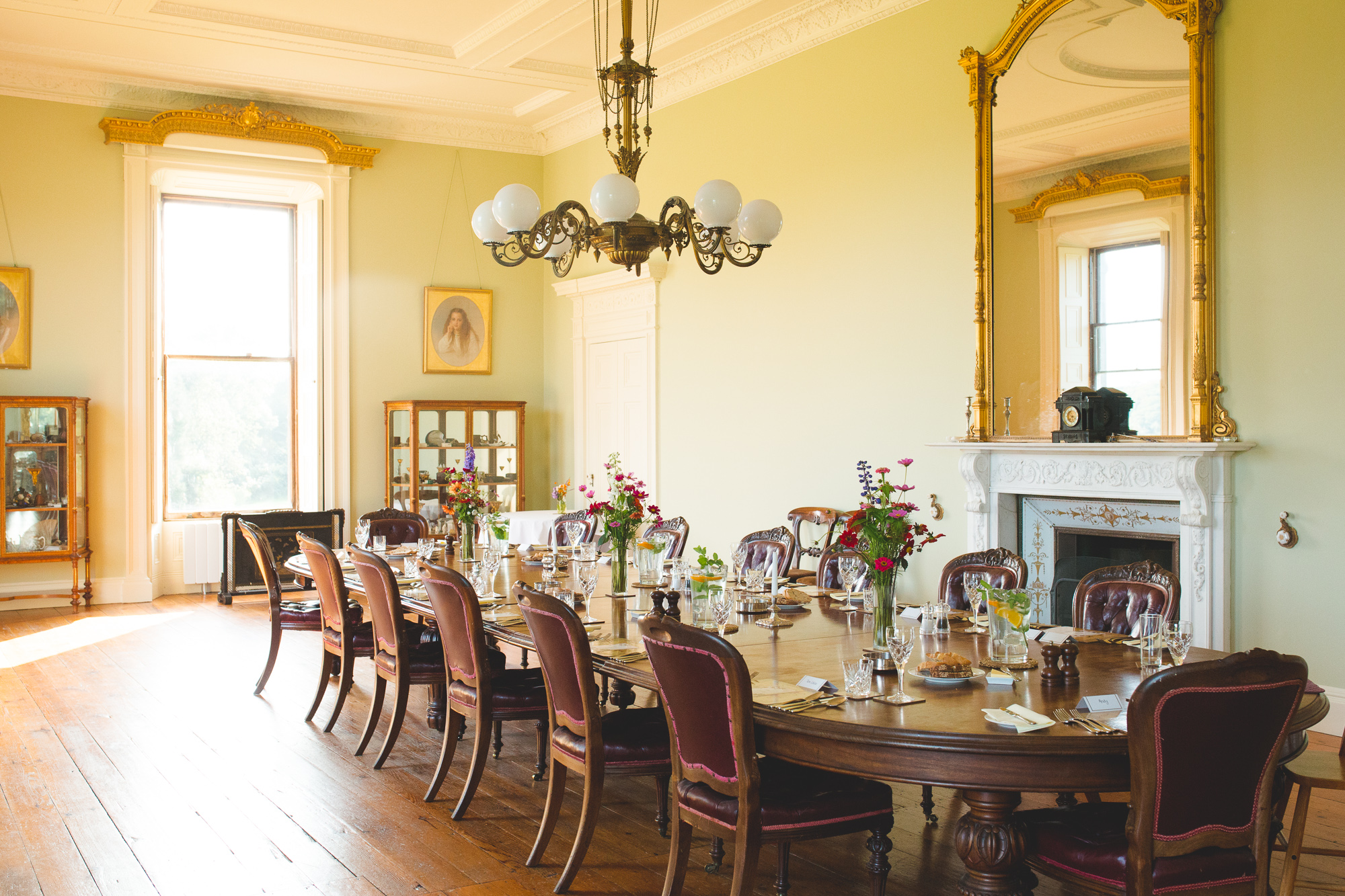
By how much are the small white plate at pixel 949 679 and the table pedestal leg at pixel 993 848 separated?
483mm

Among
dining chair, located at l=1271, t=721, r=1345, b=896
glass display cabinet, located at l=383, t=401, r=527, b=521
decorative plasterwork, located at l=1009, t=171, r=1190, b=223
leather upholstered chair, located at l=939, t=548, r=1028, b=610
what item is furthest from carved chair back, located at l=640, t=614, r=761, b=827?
glass display cabinet, located at l=383, t=401, r=527, b=521

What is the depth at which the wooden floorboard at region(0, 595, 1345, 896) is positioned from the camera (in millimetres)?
3568

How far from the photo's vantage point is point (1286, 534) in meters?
5.05

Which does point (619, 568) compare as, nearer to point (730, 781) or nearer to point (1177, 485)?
point (730, 781)

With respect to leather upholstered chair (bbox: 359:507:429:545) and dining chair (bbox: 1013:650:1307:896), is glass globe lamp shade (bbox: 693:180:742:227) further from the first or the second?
leather upholstered chair (bbox: 359:507:429:545)

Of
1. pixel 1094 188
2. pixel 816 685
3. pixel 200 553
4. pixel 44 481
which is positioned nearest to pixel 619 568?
pixel 816 685

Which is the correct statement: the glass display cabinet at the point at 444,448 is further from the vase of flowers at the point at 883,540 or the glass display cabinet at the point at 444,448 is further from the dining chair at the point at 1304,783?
the dining chair at the point at 1304,783

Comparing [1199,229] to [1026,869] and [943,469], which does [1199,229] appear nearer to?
[943,469]

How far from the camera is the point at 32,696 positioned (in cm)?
605

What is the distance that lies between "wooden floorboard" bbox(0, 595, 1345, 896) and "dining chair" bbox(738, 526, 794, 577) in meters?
1.39

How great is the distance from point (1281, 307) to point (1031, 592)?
8.51 ft

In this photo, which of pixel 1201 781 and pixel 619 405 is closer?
pixel 1201 781

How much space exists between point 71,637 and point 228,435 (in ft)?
9.01

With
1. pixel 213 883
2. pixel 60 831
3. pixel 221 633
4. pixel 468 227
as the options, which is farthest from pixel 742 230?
pixel 468 227
